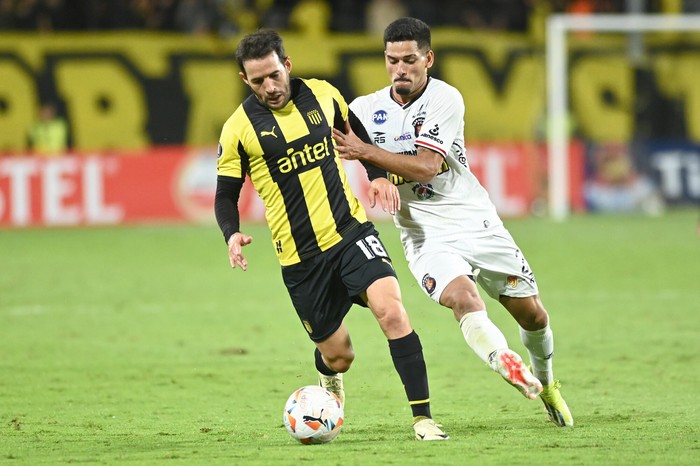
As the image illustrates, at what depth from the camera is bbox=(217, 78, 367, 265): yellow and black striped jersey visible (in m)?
6.61

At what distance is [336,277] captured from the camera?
672 cm

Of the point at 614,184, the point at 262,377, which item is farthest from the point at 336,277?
the point at 614,184

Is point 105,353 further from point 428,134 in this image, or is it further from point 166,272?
A: point 166,272

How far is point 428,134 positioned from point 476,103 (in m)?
18.5

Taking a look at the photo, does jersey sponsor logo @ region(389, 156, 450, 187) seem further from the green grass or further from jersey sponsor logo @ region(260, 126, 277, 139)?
the green grass

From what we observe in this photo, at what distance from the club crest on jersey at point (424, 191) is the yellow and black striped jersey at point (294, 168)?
1.58ft

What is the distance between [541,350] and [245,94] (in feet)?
59.6

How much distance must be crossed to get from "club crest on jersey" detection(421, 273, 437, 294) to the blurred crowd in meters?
18.8

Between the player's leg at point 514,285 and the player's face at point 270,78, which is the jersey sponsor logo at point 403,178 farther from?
the player's face at point 270,78

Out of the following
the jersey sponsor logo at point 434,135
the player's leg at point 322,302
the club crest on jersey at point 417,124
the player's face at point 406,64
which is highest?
the player's face at point 406,64

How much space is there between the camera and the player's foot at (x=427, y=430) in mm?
6172

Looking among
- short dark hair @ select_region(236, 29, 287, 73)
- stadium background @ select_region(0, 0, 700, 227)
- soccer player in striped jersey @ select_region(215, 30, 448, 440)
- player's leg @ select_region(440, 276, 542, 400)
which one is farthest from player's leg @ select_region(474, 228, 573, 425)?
stadium background @ select_region(0, 0, 700, 227)

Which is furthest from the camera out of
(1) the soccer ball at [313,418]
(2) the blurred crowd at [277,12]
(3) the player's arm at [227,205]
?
(2) the blurred crowd at [277,12]

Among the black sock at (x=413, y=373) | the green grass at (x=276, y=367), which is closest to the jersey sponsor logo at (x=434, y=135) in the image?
the black sock at (x=413, y=373)
